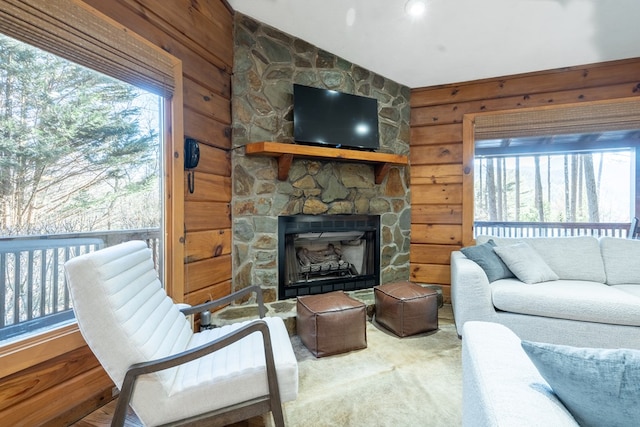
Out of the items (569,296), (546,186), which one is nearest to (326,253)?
(569,296)

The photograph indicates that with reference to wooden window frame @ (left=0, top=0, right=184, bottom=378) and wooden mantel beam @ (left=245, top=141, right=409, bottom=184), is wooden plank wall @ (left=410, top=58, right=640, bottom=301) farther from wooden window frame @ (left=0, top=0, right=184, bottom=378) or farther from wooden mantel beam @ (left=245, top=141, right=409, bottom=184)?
wooden window frame @ (left=0, top=0, right=184, bottom=378)

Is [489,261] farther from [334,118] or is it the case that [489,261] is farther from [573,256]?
[334,118]

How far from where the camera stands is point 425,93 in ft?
11.3

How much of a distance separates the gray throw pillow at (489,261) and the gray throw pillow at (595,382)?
2.04 m

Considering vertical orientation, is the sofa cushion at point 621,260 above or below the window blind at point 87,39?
below

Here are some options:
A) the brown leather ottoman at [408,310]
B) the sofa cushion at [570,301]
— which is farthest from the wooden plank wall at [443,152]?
the sofa cushion at [570,301]

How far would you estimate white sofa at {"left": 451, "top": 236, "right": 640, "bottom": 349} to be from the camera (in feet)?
6.83

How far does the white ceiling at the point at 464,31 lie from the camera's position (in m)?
2.40

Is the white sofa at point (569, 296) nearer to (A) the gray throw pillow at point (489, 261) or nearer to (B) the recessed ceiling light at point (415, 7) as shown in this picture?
(A) the gray throw pillow at point (489, 261)

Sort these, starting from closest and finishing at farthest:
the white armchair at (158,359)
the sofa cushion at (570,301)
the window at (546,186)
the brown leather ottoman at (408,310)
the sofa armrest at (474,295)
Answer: the white armchair at (158,359) < the sofa cushion at (570,301) < the sofa armrest at (474,295) < the brown leather ottoman at (408,310) < the window at (546,186)

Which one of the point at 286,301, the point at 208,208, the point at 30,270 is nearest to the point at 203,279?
the point at 208,208

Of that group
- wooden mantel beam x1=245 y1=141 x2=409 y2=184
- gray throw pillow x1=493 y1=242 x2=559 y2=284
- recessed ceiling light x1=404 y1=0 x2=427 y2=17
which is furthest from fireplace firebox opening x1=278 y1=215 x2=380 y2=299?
recessed ceiling light x1=404 y1=0 x2=427 y2=17

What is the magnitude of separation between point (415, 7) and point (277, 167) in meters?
1.67

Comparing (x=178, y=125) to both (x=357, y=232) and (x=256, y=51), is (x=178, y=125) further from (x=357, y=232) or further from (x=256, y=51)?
(x=357, y=232)
